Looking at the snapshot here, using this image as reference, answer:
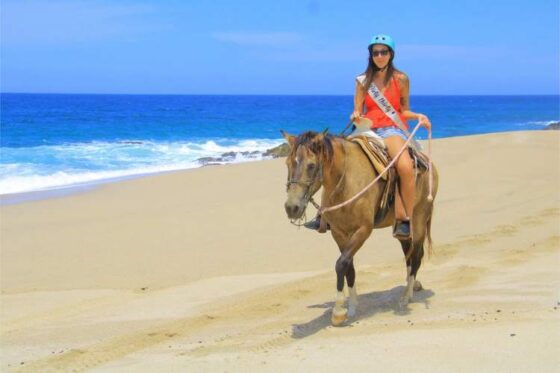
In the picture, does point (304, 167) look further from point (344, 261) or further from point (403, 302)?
point (403, 302)

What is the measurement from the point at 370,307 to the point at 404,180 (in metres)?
1.30

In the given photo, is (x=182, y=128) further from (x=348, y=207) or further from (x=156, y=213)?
(x=348, y=207)

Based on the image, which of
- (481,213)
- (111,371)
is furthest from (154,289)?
(481,213)

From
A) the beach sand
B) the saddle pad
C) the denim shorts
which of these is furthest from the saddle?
the beach sand

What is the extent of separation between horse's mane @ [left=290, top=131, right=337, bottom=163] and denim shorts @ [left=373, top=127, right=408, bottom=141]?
2.96 feet

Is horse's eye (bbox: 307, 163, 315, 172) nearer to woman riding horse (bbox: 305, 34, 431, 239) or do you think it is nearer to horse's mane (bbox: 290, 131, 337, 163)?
horse's mane (bbox: 290, 131, 337, 163)

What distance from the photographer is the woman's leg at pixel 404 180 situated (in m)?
5.83

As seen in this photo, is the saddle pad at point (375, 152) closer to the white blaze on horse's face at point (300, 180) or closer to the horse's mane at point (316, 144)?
the horse's mane at point (316, 144)

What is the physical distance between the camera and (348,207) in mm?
5492

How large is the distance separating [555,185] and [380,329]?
31.5 feet

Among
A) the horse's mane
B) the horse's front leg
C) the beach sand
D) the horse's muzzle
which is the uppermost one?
the horse's mane

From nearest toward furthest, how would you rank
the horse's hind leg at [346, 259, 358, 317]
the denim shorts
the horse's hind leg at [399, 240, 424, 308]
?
the horse's hind leg at [346, 259, 358, 317] → the denim shorts → the horse's hind leg at [399, 240, 424, 308]

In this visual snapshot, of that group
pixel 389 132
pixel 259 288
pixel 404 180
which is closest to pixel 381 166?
pixel 404 180

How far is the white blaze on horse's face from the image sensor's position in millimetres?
4844
